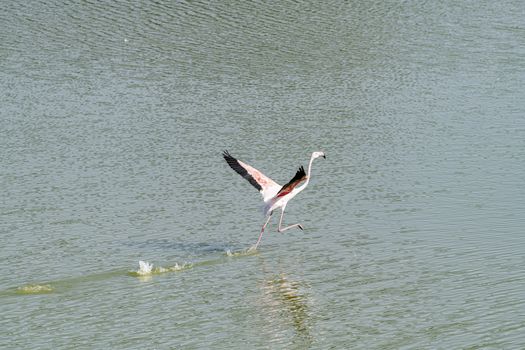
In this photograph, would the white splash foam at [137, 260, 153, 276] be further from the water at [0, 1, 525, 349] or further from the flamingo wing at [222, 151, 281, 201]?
the flamingo wing at [222, 151, 281, 201]

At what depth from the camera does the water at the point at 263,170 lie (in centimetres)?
1205

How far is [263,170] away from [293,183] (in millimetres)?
4047

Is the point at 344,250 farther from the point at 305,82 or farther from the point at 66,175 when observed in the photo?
the point at 305,82

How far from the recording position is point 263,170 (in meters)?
17.8

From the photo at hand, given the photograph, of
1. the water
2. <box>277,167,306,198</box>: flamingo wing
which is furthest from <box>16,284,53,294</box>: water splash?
<box>277,167,306,198</box>: flamingo wing

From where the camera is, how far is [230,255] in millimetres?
14219

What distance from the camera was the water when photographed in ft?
39.5

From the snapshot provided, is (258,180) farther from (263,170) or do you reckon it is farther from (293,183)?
(263,170)

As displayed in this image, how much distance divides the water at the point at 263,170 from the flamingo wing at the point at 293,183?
A: 2.61 ft

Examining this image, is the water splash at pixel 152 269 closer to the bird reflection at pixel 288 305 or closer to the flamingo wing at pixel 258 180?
the bird reflection at pixel 288 305

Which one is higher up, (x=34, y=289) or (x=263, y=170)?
(x=263, y=170)

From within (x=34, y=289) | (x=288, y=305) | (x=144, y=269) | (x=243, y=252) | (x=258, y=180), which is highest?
(x=258, y=180)

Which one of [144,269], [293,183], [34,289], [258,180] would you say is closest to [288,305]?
[293,183]

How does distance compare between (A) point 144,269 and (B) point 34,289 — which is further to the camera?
(A) point 144,269
